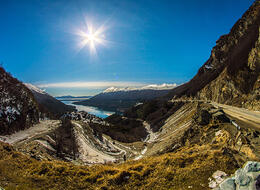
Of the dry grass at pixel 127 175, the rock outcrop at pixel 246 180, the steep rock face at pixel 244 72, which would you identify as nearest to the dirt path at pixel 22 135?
the dry grass at pixel 127 175

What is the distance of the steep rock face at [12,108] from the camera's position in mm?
34500

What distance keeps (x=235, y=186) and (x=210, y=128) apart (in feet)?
63.2

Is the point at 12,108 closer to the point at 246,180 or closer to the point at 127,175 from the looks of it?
the point at 127,175

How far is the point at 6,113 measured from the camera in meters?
36.1

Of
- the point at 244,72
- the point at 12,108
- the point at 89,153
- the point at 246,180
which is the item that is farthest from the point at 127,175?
the point at 244,72

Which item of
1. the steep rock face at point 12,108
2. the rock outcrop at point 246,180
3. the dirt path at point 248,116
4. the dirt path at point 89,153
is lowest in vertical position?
the dirt path at point 89,153

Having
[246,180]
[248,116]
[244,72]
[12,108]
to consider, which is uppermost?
[244,72]

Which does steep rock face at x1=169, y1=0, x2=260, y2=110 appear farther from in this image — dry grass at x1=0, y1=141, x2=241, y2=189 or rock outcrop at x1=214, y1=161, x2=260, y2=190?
rock outcrop at x1=214, y1=161, x2=260, y2=190

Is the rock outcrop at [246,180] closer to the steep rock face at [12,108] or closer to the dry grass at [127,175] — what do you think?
the dry grass at [127,175]

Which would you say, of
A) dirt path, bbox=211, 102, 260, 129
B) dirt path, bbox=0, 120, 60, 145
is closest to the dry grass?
dirt path, bbox=211, 102, 260, 129

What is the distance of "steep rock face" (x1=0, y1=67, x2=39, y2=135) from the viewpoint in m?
34.5

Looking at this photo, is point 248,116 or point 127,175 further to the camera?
point 248,116

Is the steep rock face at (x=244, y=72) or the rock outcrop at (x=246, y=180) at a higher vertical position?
the steep rock face at (x=244, y=72)

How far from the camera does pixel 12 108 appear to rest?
128 ft
